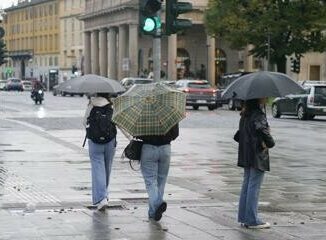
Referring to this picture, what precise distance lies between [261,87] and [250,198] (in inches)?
51.4

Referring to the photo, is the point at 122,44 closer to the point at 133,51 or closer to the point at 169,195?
the point at 133,51

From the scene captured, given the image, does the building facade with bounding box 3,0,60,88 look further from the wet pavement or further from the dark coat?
the dark coat

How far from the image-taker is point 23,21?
5758 inches

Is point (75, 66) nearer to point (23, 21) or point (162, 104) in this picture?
point (23, 21)

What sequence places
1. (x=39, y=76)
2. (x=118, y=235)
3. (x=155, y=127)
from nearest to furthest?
(x=118, y=235)
(x=155, y=127)
(x=39, y=76)

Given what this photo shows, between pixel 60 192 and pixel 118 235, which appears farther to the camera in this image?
pixel 60 192

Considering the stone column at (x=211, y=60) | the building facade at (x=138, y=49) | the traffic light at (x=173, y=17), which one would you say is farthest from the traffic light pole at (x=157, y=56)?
the stone column at (x=211, y=60)

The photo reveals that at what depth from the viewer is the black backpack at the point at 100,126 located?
35.1ft

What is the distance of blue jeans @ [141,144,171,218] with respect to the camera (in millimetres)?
9766

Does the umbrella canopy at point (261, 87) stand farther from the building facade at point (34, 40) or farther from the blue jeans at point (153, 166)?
the building facade at point (34, 40)

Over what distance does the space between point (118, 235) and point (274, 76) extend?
270 cm

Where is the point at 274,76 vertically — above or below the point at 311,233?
above

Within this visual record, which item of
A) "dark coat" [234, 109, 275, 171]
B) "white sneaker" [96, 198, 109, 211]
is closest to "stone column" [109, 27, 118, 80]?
"white sneaker" [96, 198, 109, 211]

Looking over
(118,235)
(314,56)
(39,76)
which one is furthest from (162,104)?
(39,76)
